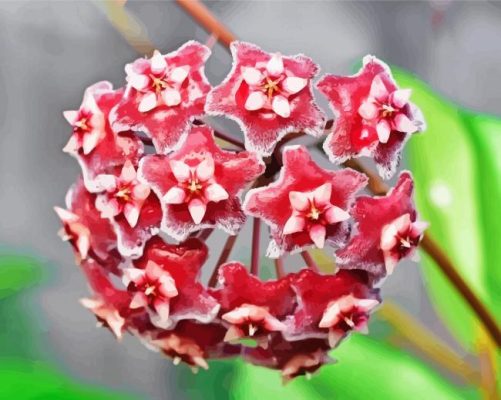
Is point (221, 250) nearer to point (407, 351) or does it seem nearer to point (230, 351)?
point (230, 351)

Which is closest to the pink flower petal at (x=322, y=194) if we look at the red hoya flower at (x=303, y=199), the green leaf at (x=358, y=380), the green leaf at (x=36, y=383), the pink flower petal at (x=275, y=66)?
the red hoya flower at (x=303, y=199)

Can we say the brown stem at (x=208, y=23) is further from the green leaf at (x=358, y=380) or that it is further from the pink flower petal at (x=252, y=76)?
the green leaf at (x=358, y=380)

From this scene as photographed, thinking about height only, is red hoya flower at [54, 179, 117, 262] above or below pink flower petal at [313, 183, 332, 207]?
below

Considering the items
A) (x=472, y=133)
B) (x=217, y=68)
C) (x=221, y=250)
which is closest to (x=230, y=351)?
(x=221, y=250)

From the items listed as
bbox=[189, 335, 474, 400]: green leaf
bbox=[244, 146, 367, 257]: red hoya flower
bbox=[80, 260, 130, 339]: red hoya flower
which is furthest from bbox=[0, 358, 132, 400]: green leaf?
bbox=[244, 146, 367, 257]: red hoya flower

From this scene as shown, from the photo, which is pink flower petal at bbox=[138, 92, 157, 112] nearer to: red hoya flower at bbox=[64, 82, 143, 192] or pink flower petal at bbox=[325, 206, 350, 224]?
red hoya flower at bbox=[64, 82, 143, 192]

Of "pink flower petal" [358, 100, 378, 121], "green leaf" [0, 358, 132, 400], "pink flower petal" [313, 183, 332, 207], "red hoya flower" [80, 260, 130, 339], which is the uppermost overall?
"pink flower petal" [358, 100, 378, 121]
